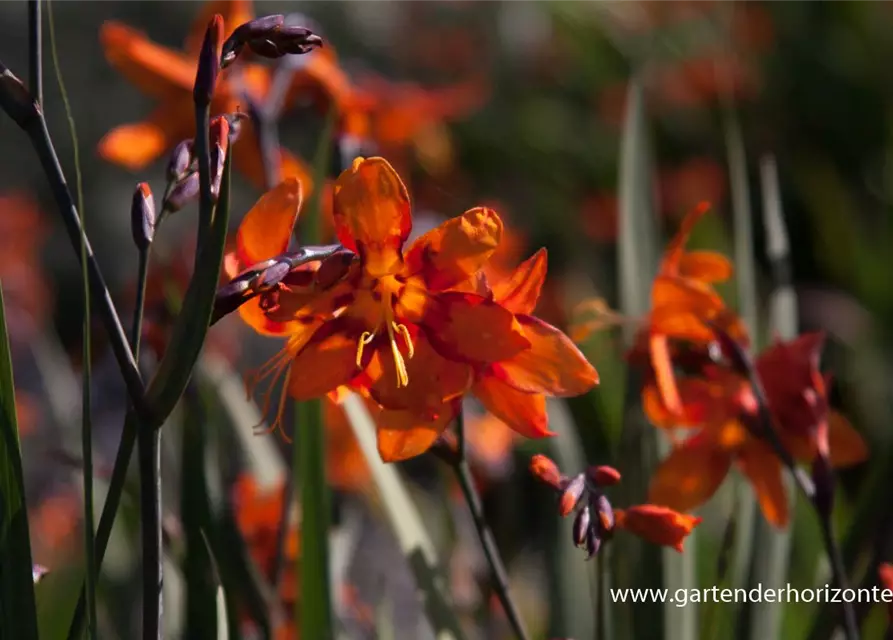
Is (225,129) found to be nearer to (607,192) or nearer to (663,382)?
(663,382)

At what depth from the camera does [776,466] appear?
0.76 metres

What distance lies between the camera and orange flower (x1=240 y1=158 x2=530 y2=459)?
1.86 ft

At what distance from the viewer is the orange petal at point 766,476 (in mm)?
754

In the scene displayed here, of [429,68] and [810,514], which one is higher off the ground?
[810,514]

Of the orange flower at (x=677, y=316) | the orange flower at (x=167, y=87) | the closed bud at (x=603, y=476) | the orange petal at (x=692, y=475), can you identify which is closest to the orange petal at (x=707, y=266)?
the orange flower at (x=677, y=316)

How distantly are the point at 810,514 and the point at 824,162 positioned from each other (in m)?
2.57

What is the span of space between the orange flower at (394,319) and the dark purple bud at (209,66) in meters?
0.09

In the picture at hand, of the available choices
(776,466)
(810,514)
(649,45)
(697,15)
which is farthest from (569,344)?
(697,15)

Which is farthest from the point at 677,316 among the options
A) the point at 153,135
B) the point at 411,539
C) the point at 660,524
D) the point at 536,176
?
the point at 536,176

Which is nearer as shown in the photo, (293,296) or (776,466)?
(293,296)

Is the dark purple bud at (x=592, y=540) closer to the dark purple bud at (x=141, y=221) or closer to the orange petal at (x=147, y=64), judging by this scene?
the dark purple bud at (x=141, y=221)

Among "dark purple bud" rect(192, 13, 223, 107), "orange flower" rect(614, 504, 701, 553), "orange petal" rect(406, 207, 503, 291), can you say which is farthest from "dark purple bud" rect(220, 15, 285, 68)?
"orange flower" rect(614, 504, 701, 553)

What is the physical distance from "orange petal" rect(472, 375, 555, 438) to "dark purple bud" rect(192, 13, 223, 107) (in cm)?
22

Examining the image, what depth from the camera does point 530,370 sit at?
58 cm
